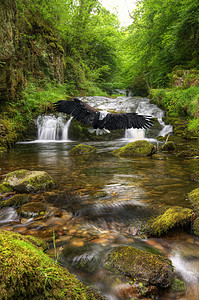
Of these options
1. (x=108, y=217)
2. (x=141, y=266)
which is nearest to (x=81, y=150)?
(x=108, y=217)

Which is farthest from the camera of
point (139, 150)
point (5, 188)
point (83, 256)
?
point (139, 150)

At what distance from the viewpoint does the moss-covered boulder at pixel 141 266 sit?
142 cm

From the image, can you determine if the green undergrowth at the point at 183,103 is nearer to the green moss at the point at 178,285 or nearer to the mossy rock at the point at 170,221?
the mossy rock at the point at 170,221

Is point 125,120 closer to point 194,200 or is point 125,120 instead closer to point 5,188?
point 194,200

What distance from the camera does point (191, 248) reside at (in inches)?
74.0

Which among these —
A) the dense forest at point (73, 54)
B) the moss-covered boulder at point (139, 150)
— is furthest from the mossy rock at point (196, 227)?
the dense forest at point (73, 54)

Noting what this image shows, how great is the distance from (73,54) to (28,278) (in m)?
24.1

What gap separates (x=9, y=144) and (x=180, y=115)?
442 inches

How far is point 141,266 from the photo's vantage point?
4.87 ft

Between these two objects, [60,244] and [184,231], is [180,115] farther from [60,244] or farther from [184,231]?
[60,244]

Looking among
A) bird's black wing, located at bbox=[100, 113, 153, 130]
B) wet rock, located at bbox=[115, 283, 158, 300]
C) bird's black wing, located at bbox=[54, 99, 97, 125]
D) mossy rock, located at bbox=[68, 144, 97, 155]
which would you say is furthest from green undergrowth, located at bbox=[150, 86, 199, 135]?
wet rock, located at bbox=[115, 283, 158, 300]

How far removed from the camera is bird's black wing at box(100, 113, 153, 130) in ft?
13.2

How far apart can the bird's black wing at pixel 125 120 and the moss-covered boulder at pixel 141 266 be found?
9.28 ft

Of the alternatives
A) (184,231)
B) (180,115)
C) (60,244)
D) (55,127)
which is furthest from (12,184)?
(180,115)
